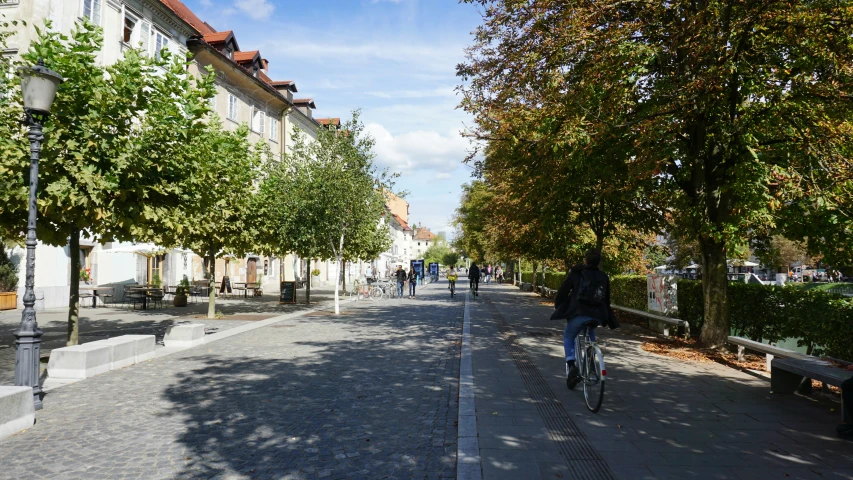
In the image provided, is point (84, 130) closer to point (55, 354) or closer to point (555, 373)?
point (55, 354)

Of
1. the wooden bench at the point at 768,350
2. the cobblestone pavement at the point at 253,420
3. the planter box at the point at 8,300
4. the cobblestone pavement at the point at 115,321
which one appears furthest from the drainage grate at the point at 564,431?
the planter box at the point at 8,300

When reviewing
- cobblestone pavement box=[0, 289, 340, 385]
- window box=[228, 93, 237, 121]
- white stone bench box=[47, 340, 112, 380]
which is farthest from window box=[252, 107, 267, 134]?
white stone bench box=[47, 340, 112, 380]

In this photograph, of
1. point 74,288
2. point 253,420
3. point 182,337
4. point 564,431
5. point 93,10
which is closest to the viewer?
point 564,431

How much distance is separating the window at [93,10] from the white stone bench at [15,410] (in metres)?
20.6

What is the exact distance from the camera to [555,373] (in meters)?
8.74

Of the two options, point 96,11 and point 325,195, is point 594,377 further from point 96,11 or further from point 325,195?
point 96,11

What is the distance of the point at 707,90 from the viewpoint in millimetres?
9117

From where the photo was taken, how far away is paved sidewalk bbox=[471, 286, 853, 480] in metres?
4.57

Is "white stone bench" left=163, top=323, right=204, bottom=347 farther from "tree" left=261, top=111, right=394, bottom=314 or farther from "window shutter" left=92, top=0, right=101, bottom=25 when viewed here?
"window shutter" left=92, top=0, right=101, bottom=25

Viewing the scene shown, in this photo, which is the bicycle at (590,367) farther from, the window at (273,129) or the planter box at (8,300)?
the window at (273,129)

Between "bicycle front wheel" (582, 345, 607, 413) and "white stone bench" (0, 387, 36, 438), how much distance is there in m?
5.83

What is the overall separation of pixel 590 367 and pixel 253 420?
372 centimetres

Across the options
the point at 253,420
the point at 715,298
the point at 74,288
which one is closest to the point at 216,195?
the point at 74,288

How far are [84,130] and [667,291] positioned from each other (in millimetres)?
12014
